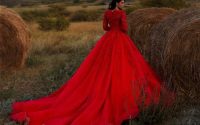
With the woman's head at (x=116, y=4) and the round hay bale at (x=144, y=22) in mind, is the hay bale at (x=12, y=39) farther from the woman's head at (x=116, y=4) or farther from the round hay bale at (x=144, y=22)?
the woman's head at (x=116, y=4)

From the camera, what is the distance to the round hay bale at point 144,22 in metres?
10.4

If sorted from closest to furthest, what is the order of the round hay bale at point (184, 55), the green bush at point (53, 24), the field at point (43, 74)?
the round hay bale at point (184, 55) < the field at point (43, 74) < the green bush at point (53, 24)

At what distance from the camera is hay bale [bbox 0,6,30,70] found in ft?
37.7

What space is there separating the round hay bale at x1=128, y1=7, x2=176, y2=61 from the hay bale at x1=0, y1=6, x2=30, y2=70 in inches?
99.0

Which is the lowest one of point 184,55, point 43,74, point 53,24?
point 53,24

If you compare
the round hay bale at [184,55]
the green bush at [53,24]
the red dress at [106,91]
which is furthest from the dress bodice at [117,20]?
the green bush at [53,24]

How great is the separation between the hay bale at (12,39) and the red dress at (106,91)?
3549mm

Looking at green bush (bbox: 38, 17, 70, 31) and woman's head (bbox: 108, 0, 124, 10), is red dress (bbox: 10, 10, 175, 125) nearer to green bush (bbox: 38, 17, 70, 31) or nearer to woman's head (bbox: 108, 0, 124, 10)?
woman's head (bbox: 108, 0, 124, 10)

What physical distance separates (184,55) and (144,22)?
9.71 feet

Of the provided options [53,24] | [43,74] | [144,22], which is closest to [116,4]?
[144,22]

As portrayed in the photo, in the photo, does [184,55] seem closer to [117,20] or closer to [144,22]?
[117,20]

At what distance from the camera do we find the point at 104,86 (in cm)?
764

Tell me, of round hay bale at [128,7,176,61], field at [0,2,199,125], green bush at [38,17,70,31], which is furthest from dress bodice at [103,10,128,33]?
green bush at [38,17,70,31]

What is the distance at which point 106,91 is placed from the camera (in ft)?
24.8
